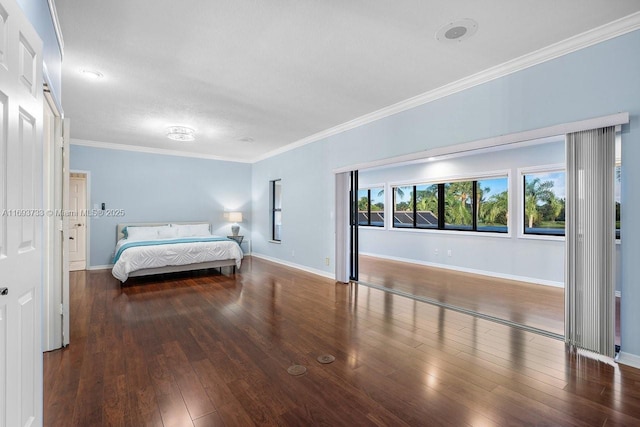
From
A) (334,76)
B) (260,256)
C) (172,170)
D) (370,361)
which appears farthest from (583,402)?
(172,170)

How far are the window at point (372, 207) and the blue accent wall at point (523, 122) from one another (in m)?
2.88

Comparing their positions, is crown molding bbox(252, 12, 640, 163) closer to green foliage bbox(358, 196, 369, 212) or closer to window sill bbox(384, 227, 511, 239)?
window sill bbox(384, 227, 511, 239)

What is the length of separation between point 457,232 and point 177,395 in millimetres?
5854

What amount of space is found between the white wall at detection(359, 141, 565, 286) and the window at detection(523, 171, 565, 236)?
14 cm

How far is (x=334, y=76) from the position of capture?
133 inches

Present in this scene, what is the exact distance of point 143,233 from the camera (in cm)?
629

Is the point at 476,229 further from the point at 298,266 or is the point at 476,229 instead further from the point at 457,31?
the point at 457,31

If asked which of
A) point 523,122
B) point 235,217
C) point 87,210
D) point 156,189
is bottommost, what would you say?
point 235,217

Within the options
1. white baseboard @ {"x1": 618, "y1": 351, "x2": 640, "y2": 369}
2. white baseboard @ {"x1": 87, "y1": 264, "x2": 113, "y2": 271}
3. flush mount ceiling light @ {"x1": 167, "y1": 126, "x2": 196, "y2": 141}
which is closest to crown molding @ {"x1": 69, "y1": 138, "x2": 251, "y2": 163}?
flush mount ceiling light @ {"x1": 167, "y1": 126, "x2": 196, "y2": 141}

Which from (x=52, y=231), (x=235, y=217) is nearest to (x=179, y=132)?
(x=235, y=217)

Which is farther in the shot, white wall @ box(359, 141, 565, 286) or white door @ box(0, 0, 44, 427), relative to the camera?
white wall @ box(359, 141, 565, 286)

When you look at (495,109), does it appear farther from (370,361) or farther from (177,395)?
(177,395)

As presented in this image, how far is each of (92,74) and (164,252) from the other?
283cm

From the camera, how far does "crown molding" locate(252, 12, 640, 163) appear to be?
2.44m
